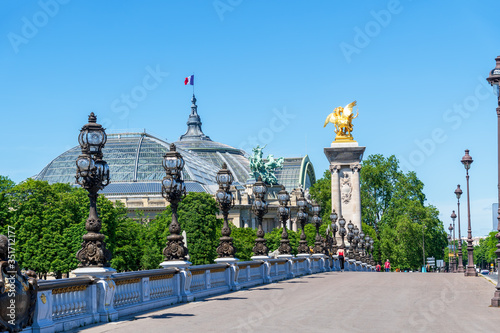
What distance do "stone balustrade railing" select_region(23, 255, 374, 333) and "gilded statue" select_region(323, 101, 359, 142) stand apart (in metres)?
73.1

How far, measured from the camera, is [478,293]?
28469 millimetres

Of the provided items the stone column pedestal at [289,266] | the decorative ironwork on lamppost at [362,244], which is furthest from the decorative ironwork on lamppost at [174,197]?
the decorative ironwork on lamppost at [362,244]

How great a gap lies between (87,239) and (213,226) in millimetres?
73876

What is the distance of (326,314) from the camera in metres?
19.8

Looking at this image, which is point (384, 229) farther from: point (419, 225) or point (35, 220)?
point (35, 220)

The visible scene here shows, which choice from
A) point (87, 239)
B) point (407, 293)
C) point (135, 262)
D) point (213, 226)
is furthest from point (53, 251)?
point (87, 239)

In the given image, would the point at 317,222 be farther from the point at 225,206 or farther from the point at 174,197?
the point at 174,197

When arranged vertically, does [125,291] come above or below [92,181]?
below

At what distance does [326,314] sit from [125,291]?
16.5 feet

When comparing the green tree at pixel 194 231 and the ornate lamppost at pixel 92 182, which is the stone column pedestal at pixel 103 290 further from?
the green tree at pixel 194 231

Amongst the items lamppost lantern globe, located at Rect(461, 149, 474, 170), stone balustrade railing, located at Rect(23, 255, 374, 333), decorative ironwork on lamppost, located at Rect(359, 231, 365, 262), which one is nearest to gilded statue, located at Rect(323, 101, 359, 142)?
decorative ironwork on lamppost, located at Rect(359, 231, 365, 262)

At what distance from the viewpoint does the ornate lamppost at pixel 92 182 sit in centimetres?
1844

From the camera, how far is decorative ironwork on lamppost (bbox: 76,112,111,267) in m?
18.4

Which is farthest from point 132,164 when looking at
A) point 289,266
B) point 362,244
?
point 289,266
